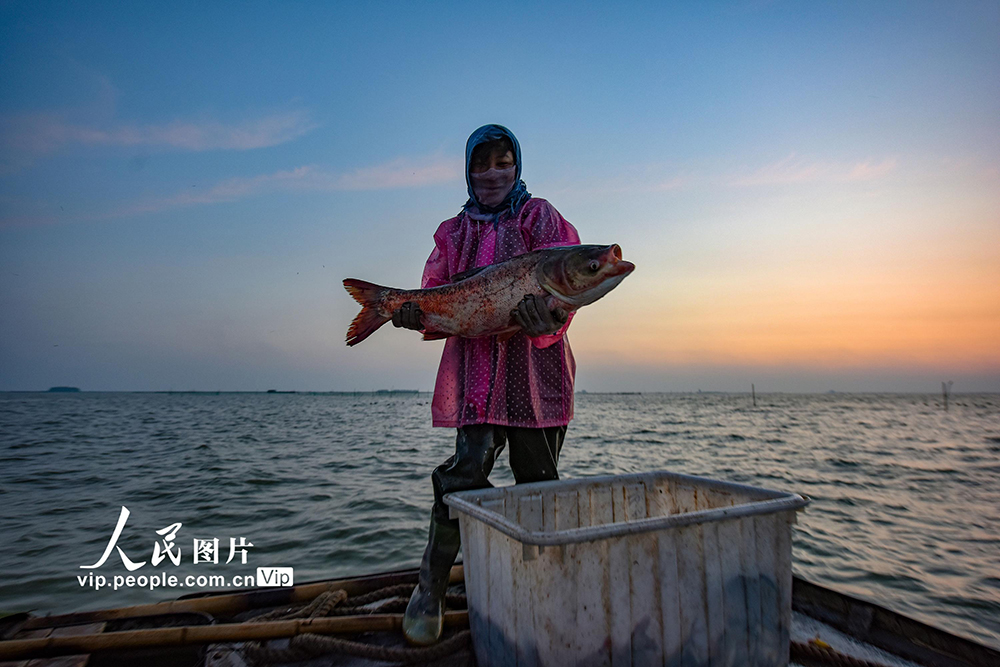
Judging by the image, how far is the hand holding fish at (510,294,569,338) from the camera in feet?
7.80

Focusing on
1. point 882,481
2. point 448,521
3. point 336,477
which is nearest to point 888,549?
point 882,481

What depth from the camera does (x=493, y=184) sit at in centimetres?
304

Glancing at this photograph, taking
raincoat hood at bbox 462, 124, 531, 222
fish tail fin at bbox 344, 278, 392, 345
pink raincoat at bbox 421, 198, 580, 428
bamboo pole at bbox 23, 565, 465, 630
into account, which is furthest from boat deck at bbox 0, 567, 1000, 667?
raincoat hood at bbox 462, 124, 531, 222

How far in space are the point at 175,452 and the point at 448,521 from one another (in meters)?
14.1

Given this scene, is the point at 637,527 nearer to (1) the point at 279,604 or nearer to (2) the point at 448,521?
(2) the point at 448,521

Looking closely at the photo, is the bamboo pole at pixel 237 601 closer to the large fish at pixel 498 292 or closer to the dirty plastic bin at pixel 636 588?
the dirty plastic bin at pixel 636 588

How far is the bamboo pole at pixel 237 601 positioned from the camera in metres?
2.88

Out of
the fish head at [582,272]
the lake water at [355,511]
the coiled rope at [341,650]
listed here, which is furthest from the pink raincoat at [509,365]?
the lake water at [355,511]

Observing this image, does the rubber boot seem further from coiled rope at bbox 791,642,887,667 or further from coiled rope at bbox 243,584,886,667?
coiled rope at bbox 791,642,887,667

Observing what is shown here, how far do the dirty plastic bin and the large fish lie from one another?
0.85 metres

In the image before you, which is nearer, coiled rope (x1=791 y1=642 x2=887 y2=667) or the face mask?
coiled rope (x1=791 y1=642 x2=887 y2=667)

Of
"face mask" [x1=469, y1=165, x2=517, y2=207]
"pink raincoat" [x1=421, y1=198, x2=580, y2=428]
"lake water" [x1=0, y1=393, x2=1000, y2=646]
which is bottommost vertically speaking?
"lake water" [x1=0, y1=393, x2=1000, y2=646]

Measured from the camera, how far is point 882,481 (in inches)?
437

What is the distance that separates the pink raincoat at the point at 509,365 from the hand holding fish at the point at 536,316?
19 cm
